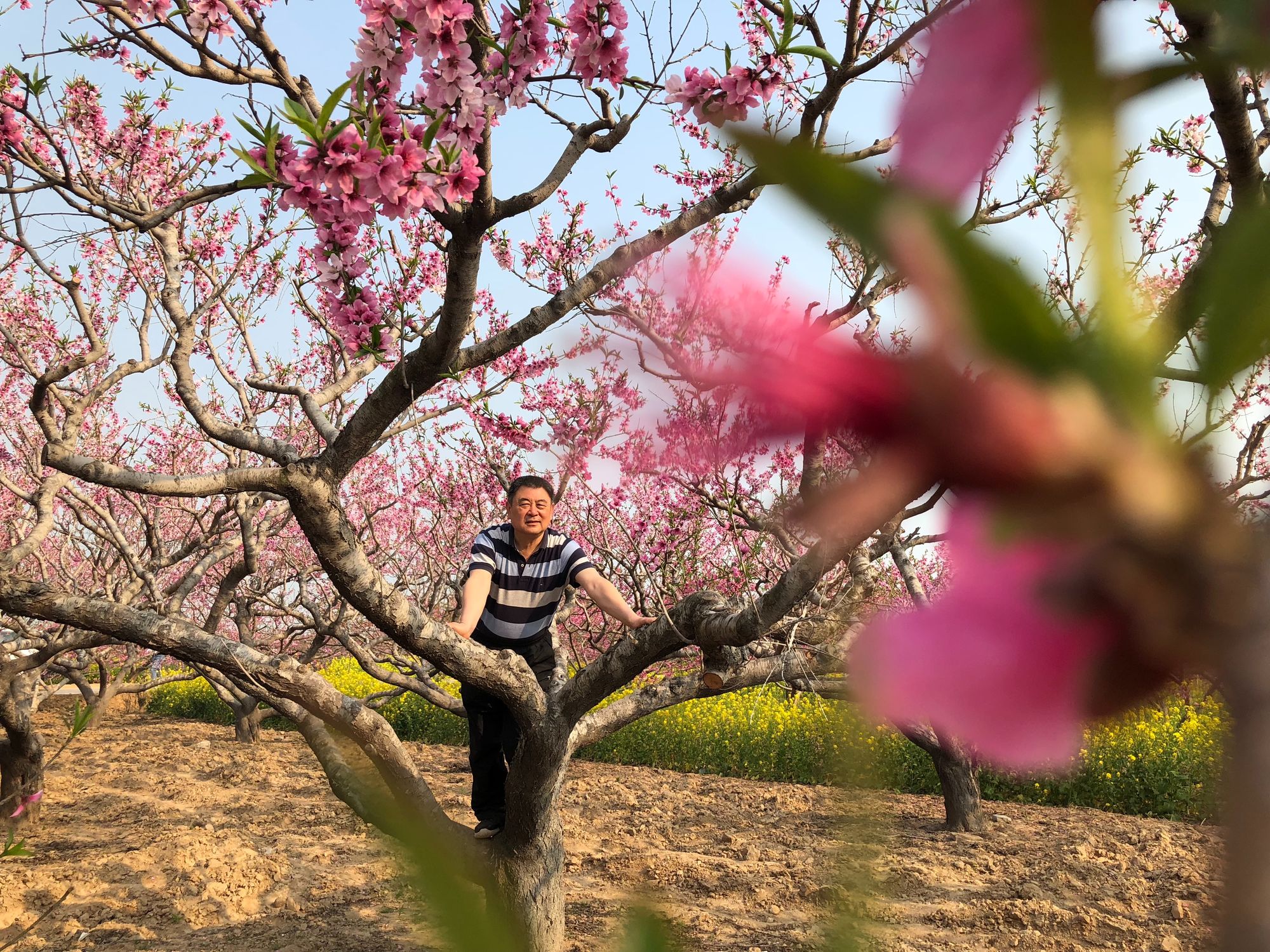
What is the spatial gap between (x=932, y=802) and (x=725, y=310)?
919 centimetres

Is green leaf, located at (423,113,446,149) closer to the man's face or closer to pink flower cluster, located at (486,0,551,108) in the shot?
pink flower cluster, located at (486,0,551,108)

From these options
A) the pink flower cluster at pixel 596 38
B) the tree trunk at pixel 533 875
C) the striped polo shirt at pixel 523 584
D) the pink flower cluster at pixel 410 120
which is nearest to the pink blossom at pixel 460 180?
the pink flower cluster at pixel 410 120

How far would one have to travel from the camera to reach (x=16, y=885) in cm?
528

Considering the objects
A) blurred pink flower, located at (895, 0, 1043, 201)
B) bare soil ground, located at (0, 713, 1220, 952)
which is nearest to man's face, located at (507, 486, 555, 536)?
bare soil ground, located at (0, 713, 1220, 952)

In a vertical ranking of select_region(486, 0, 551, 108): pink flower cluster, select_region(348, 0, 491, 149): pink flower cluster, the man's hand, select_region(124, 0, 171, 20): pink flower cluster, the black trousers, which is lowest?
the black trousers

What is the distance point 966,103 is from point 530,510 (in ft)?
14.1

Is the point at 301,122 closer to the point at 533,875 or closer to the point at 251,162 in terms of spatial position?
the point at 251,162

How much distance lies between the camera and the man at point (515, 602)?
441 centimetres

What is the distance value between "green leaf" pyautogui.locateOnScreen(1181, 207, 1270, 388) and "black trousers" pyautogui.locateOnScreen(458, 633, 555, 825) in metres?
4.45

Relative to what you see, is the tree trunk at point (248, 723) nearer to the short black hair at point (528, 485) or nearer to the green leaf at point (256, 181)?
the short black hair at point (528, 485)

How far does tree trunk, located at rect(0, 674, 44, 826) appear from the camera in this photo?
20.5 ft

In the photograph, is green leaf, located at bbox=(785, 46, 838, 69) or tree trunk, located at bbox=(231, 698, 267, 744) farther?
tree trunk, located at bbox=(231, 698, 267, 744)

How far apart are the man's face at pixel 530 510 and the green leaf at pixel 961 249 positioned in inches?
170

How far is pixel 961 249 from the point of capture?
0.51 feet
